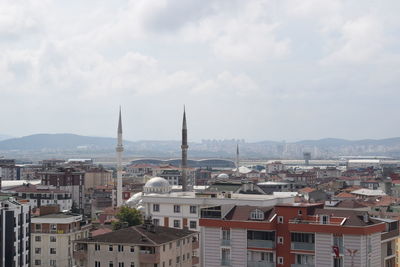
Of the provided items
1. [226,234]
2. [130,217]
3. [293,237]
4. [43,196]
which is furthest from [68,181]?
[293,237]

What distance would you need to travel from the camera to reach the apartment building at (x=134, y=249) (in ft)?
123

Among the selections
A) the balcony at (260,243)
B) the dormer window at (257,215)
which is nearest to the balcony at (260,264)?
the balcony at (260,243)

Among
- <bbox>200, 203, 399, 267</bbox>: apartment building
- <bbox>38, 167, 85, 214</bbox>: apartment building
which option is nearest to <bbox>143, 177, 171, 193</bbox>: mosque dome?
<bbox>38, 167, 85, 214</bbox>: apartment building

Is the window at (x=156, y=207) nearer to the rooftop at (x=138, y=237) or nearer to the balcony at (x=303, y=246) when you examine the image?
the rooftop at (x=138, y=237)

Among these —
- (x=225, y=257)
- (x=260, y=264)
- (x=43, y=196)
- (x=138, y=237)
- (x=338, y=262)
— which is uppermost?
(x=138, y=237)

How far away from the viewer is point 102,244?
38.3m

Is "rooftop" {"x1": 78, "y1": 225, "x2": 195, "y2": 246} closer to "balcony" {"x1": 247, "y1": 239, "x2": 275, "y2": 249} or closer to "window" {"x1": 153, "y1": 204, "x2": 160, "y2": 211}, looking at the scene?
"balcony" {"x1": 247, "y1": 239, "x2": 275, "y2": 249}

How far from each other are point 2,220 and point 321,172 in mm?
140494

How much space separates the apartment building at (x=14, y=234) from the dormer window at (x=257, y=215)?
14.1 metres

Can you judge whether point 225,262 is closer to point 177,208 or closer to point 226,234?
point 226,234

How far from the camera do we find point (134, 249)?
37688 millimetres

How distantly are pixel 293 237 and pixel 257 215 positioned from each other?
206 centimetres

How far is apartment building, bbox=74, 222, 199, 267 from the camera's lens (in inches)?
1478

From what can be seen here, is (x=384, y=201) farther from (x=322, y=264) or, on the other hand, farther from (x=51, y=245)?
(x=322, y=264)
